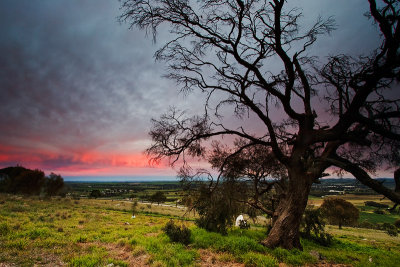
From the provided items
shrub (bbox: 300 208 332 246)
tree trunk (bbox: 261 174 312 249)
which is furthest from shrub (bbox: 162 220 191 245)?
shrub (bbox: 300 208 332 246)

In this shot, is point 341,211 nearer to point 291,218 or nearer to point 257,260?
point 291,218

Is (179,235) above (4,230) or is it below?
below

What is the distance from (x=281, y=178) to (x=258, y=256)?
23.2ft

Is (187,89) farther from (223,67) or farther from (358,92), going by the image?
(358,92)

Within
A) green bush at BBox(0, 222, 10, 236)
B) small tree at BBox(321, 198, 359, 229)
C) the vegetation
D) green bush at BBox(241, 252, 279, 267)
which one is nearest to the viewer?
green bush at BBox(241, 252, 279, 267)

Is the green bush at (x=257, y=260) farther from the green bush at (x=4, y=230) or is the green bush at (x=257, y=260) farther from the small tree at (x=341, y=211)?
the small tree at (x=341, y=211)

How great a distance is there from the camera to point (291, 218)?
338 inches

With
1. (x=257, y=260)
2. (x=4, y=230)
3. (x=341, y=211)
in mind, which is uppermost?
(x=4, y=230)

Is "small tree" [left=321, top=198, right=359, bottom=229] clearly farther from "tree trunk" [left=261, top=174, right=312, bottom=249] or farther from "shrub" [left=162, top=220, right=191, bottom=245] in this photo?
"shrub" [left=162, top=220, right=191, bottom=245]

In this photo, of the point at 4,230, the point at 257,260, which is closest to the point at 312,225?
the point at 257,260

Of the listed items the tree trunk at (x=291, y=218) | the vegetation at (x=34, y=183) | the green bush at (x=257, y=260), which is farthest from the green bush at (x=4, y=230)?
the vegetation at (x=34, y=183)

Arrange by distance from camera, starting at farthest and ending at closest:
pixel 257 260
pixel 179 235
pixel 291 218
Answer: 1. pixel 179 235
2. pixel 291 218
3. pixel 257 260

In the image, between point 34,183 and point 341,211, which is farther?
point 34,183

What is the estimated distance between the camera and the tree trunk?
332 inches
